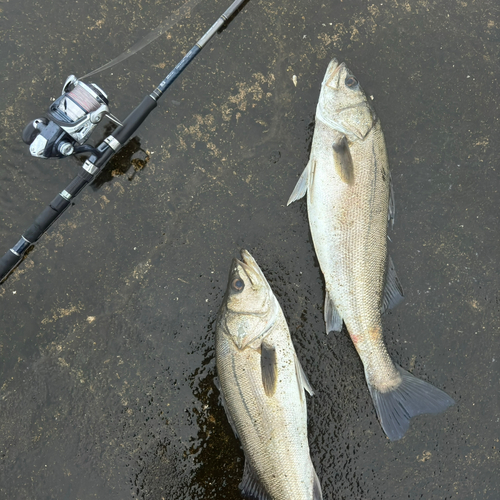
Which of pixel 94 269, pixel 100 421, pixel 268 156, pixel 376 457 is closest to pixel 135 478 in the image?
pixel 100 421

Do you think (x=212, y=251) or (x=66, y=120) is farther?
(x=212, y=251)

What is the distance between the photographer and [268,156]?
3.32m

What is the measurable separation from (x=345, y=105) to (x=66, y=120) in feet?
7.27

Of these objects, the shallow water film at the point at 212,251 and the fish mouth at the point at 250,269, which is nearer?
the fish mouth at the point at 250,269

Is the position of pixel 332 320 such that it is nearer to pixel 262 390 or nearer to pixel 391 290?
pixel 391 290

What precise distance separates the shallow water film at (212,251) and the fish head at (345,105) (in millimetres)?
284

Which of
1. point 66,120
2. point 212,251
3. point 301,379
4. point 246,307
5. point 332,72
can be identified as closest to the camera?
point 66,120

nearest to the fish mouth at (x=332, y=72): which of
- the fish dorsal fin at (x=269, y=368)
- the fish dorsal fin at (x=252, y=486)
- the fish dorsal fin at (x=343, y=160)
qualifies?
the fish dorsal fin at (x=343, y=160)

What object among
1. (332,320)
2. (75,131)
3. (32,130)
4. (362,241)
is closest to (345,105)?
(362,241)

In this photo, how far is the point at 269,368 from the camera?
9.24 ft

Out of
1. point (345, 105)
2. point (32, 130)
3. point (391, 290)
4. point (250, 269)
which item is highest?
point (32, 130)

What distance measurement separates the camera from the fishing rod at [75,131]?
278cm

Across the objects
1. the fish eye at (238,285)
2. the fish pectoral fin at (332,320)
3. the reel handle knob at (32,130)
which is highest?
the reel handle knob at (32,130)

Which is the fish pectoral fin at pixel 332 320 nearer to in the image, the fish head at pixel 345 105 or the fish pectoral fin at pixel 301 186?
the fish pectoral fin at pixel 301 186
